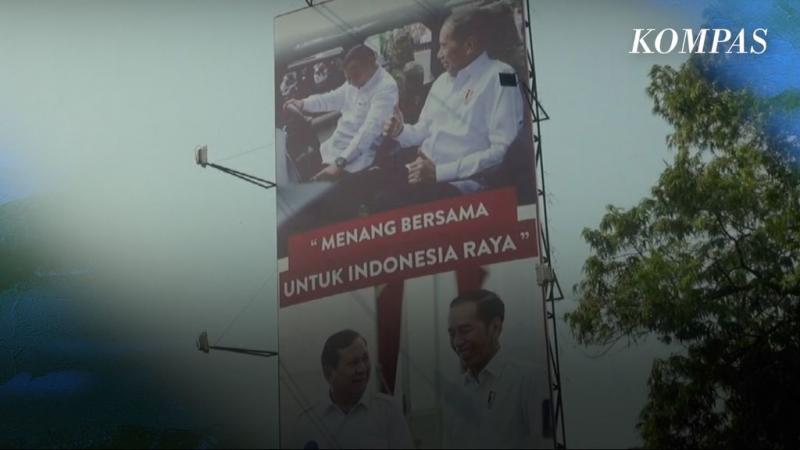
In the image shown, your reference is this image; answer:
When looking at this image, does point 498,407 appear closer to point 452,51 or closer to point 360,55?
point 452,51

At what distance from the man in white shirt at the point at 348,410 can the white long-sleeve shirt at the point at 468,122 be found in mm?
740

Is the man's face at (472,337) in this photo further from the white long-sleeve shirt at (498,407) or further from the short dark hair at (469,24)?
the short dark hair at (469,24)

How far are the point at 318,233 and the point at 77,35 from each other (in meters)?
1.31

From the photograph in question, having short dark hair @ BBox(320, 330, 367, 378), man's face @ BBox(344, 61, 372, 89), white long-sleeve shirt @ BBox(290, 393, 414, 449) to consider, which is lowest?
white long-sleeve shirt @ BBox(290, 393, 414, 449)

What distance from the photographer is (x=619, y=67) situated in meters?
5.32

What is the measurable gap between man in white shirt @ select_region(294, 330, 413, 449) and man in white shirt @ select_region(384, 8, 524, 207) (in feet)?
2.13

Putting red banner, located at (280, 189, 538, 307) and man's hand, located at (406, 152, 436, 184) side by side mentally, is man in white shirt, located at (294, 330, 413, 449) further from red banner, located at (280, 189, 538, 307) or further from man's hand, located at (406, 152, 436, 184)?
man's hand, located at (406, 152, 436, 184)

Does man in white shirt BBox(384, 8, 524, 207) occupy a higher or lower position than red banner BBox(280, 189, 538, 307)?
higher

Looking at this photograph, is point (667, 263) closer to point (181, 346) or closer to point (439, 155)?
point (439, 155)

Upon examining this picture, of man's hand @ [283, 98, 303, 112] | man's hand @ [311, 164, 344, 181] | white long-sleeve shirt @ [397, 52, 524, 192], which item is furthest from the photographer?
man's hand @ [283, 98, 303, 112]

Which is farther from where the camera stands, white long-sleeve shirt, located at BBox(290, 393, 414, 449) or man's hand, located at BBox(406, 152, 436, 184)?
man's hand, located at BBox(406, 152, 436, 184)

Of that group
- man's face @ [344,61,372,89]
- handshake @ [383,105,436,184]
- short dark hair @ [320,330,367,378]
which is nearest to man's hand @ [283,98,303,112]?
man's face @ [344,61,372,89]

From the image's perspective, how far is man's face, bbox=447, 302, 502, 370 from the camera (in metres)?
5.05

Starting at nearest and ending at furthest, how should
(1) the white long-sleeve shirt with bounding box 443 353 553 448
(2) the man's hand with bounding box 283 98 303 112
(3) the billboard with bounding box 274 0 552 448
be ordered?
(1) the white long-sleeve shirt with bounding box 443 353 553 448 < (3) the billboard with bounding box 274 0 552 448 < (2) the man's hand with bounding box 283 98 303 112
